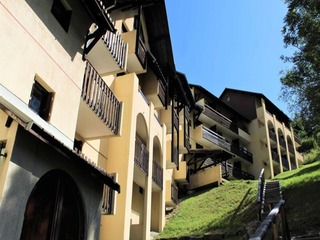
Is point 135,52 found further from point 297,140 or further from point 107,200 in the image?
point 297,140

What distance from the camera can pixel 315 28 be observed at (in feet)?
53.2

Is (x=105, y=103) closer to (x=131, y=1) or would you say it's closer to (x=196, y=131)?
(x=131, y=1)

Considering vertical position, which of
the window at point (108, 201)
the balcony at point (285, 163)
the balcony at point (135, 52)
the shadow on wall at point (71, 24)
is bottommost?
the window at point (108, 201)

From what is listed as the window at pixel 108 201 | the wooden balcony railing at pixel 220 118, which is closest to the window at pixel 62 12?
the window at pixel 108 201

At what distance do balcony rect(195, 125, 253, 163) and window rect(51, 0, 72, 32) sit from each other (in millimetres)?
24439

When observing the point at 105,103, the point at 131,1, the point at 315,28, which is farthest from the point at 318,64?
the point at 105,103

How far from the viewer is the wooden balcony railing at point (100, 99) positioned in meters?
10.0

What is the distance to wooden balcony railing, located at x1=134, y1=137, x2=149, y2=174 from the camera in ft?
48.1

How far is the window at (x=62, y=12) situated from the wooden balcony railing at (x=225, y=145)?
25.0 m

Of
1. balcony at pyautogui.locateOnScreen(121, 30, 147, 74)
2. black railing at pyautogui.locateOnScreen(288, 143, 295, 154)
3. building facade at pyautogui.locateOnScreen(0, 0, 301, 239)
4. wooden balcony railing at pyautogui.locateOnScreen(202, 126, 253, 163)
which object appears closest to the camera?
building facade at pyautogui.locateOnScreen(0, 0, 301, 239)

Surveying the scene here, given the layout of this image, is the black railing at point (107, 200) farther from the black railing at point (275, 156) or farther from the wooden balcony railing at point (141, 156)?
the black railing at point (275, 156)

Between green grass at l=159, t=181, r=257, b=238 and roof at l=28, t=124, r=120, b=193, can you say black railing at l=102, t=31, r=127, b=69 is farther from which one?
green grass at l=159, t=181, r=257, b=238

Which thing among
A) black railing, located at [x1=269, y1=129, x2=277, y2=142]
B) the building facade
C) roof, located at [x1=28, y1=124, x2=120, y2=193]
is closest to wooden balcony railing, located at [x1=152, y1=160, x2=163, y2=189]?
the building facade

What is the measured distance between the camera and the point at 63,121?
827cm
